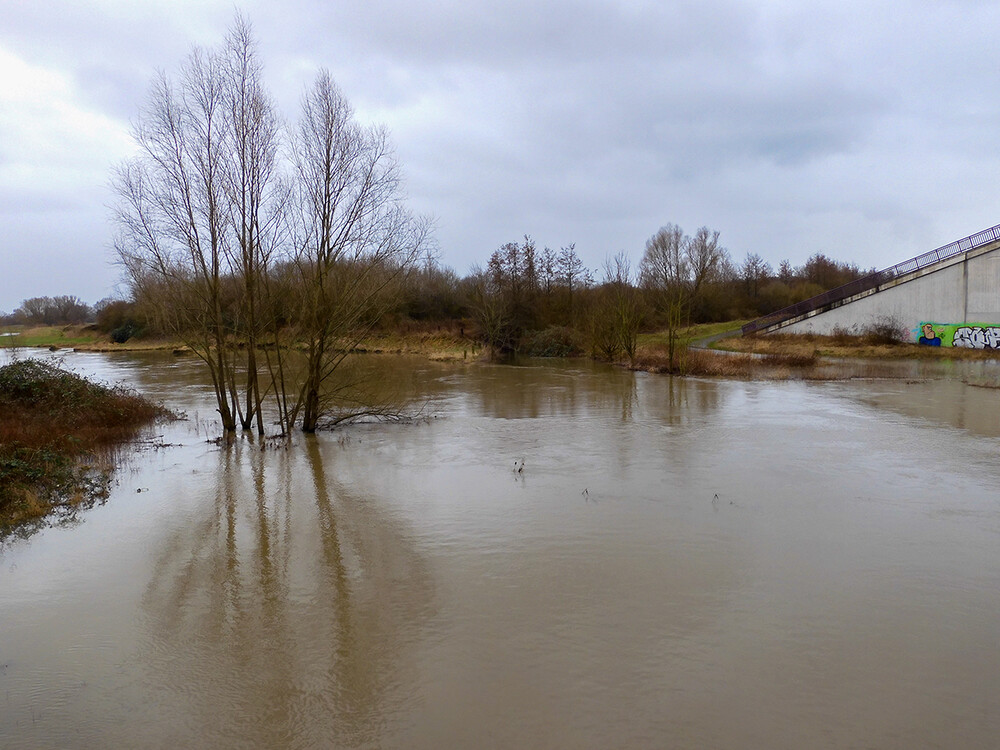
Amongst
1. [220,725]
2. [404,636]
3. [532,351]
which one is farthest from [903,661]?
[532,351]

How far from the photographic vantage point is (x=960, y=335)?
35.7 meters

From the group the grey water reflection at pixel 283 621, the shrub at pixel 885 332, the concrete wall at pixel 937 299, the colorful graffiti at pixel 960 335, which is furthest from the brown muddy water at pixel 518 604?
the concrete wall at pixel 937 299

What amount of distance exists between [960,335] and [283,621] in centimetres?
4024

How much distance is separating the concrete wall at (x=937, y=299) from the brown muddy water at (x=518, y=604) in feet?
95.5

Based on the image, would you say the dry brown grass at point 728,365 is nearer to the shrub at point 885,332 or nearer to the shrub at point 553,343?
the shrub at point 553,343

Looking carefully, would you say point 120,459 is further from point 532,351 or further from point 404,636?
point 532,351

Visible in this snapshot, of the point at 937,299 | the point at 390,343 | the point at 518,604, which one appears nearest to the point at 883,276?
the point at 937,299

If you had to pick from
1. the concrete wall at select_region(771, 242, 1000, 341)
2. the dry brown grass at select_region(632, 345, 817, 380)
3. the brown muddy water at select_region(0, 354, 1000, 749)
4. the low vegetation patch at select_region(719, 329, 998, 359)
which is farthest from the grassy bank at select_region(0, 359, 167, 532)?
the concrete wall at select_region(771, 242, 1000, 341)

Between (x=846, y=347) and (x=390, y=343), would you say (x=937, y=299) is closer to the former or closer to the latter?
(x=846, y=347)

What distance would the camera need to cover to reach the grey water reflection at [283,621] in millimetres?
4320

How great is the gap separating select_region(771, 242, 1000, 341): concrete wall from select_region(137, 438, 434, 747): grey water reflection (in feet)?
123

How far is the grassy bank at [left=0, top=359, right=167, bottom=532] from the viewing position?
29.7 ft

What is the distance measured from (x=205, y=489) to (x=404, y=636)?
5.78 metres

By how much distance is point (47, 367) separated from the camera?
1555cm
